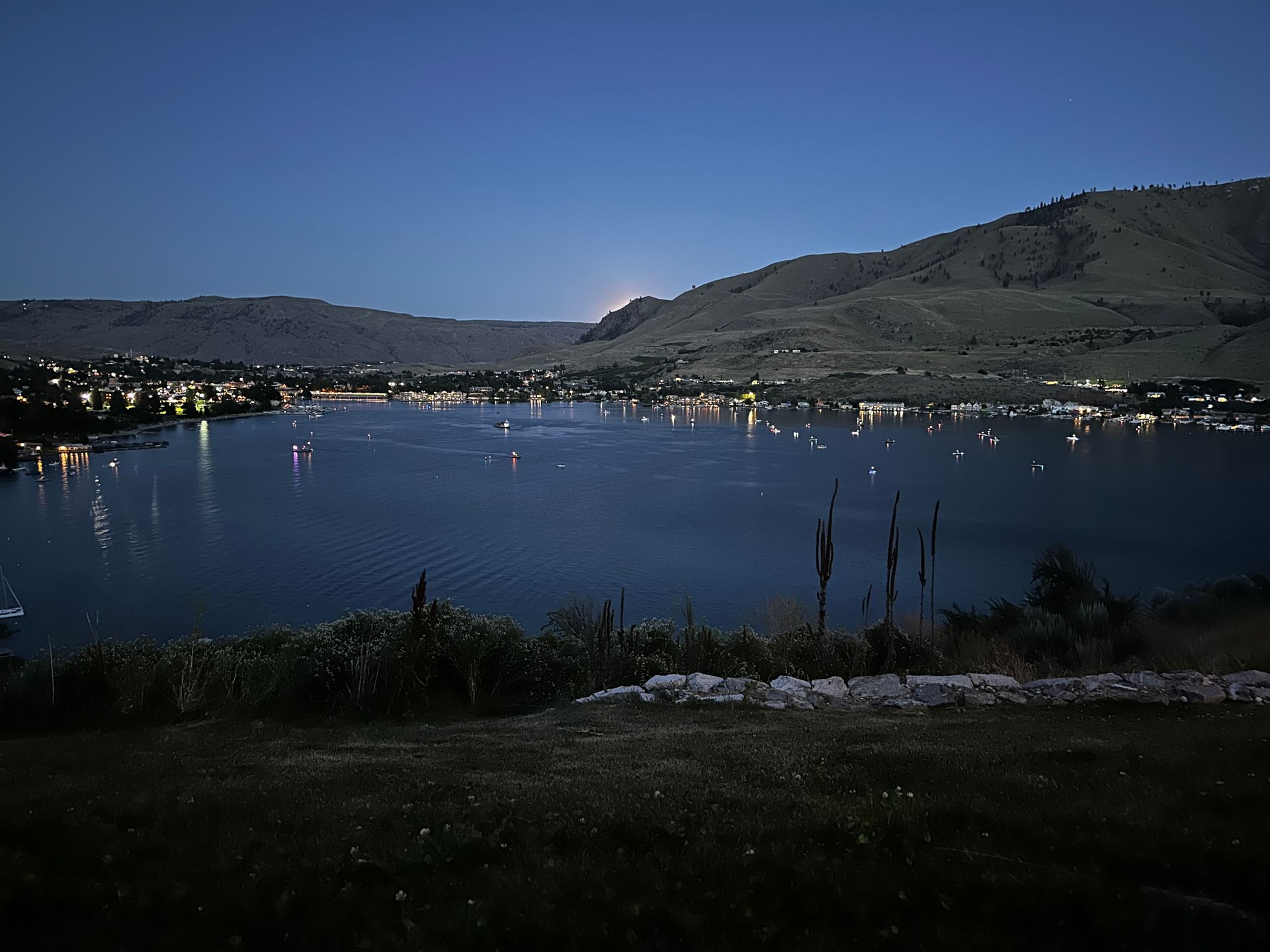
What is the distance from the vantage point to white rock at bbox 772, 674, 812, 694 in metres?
12.6

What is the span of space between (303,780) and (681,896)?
413 centimetres

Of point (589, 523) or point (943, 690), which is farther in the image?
point (589, 523)

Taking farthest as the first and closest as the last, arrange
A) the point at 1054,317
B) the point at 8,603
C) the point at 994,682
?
the point at 1054,317 < the point at 8,603 < the point at 994,682

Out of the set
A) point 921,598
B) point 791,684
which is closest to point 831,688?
point 791,684

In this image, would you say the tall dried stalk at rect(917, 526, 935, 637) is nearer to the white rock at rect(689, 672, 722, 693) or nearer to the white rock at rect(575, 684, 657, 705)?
the white rock at rect(689, 672, 722, 693)

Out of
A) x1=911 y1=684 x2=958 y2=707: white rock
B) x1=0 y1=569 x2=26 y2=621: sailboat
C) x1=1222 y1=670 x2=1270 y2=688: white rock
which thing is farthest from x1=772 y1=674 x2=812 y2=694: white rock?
x1=0 y1=569 x2=26 y2=621: sailboat

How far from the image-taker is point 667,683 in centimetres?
1308

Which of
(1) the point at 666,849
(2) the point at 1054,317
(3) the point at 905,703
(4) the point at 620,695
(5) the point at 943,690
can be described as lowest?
(4) the point at 620,695

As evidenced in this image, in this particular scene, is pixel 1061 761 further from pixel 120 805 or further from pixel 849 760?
pixel 120 805

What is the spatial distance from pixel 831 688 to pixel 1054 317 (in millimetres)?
145745

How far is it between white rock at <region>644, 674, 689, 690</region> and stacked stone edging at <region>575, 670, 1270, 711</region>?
0.04 ft

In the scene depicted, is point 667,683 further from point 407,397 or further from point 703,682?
point 407,397

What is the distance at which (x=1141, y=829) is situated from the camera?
4.89 metres

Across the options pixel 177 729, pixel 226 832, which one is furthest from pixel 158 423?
pixel 226 832
